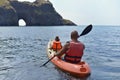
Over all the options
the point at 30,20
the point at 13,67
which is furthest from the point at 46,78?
the point at 30,20

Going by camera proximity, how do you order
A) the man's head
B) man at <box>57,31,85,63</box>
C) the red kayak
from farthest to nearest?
man at <box>57,31,85,63</box>, the man's head, the red kayak

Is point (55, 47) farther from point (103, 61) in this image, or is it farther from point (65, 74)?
point (65, 74)

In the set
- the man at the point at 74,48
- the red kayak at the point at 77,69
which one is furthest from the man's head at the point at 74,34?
the red kayak at the point at 77,69

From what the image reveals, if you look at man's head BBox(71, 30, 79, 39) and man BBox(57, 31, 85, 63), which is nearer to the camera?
man's head BBox(71, 30, 79, 39)

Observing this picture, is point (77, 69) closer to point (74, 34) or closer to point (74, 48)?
point (74, 48)

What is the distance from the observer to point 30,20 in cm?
19712

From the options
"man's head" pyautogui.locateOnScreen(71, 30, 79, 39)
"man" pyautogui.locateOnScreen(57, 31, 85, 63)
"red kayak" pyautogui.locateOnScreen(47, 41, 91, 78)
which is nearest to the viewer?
"red kayak" pyautogui.locateOnScreen(47, 41, 91, 78)

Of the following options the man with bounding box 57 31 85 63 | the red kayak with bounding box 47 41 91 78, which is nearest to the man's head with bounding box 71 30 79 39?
the man with bounding box 57 31 85 63

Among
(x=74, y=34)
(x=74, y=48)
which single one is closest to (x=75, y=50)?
(x=74, y=48)

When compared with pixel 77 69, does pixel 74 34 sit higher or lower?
higher

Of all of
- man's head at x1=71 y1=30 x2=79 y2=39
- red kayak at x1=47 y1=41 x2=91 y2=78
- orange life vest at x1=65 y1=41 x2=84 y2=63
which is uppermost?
man's head at x1=71 y1=30 x2=79 y2=39

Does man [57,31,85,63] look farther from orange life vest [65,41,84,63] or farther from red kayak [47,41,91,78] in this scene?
red kayak [47,41,91,78]

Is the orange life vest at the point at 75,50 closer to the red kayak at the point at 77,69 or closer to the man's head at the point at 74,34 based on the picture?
the man's head at the point at 74,34

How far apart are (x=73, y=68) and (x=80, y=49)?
4.38 ft
